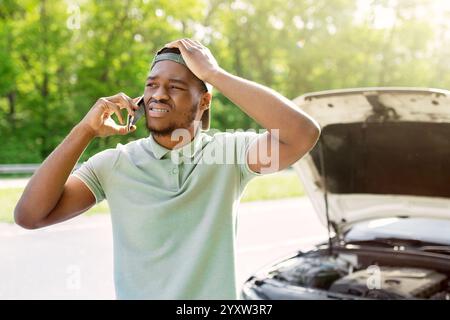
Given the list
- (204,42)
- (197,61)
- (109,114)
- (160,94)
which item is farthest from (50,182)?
(204,42)

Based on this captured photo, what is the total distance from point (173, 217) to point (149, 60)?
21946 mm

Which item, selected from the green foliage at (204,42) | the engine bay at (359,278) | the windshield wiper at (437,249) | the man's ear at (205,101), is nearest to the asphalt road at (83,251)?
the engine bay at (359,278)

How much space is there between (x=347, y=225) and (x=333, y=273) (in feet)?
0.99

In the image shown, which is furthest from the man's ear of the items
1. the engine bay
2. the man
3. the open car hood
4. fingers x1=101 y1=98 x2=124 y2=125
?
the engine bay

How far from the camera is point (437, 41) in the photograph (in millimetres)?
29891

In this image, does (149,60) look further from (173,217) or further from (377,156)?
(173,217)

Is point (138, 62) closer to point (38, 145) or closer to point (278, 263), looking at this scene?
point (38, 145)

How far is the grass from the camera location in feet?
31.3

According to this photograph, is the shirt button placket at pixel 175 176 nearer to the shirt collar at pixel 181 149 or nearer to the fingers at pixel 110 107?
the shirt collar at pixel 181 149

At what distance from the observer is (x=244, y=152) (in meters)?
1.57

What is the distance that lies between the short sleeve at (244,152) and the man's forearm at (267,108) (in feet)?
0.22

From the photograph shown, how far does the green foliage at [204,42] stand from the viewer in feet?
70.5

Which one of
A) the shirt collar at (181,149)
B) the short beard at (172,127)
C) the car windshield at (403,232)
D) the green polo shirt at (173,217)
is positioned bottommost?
the car windshield at (403,232)

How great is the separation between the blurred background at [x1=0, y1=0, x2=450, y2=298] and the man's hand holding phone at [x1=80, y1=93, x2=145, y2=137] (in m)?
4.01
